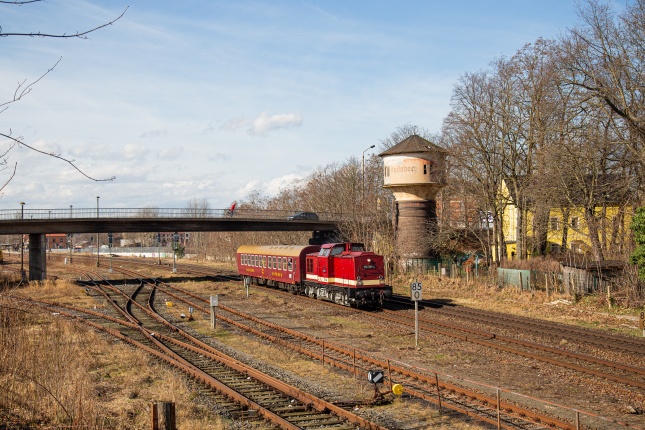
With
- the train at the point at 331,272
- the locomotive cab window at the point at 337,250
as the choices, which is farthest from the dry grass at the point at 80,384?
the locomotive cab window at the point at 337,250

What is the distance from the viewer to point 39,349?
17047mm

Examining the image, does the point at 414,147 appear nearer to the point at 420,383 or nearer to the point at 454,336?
the point at 454,336

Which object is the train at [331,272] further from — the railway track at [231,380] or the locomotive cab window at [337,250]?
the railway track at [231,380]

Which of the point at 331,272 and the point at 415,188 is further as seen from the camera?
the point at 415,188

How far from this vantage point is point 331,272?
104 feet

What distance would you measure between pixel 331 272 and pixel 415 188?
59.6 feet

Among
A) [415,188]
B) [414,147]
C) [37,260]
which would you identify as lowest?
[37,260]

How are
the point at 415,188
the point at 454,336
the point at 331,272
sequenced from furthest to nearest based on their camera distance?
the point at 415,188
the point at 331,272
the point at 454,336

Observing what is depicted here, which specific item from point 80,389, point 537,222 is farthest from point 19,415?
point 537,222

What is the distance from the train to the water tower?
1261 cm

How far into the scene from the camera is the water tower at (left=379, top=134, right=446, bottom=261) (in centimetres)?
4725

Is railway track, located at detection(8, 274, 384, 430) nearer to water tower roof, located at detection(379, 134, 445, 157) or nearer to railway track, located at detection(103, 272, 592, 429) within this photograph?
railway track, located at detection(103, 272, 592, 429)

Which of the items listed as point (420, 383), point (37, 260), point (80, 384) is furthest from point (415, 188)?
point (80, 384)

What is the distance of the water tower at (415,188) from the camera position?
47250 millimetres
